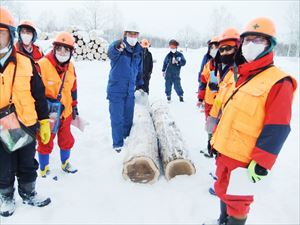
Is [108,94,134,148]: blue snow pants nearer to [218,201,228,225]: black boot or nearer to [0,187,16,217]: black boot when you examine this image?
[0,187,16,217]: black boot

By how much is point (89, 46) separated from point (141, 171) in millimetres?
15234

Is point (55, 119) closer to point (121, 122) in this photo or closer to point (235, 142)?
point (121, 122)

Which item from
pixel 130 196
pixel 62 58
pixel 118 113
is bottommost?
pixel 130 196

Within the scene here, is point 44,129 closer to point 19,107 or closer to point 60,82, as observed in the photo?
point 19,107

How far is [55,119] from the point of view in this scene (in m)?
3.45

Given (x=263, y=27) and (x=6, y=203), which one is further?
(x=6, y=203)

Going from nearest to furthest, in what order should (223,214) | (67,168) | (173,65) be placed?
1. (223,214)
2. (67,168)
3. (173,65)

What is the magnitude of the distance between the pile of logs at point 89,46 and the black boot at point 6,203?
49.2 feet

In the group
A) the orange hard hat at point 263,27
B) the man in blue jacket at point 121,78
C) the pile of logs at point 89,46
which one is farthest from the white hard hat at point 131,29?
the pile of logs at point 89,46

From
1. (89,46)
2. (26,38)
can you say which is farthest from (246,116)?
(89,46)

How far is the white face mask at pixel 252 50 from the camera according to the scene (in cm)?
224

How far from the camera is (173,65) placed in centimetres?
890

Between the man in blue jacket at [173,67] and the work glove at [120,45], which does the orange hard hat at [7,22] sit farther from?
the man in blue jacket at [173,67]

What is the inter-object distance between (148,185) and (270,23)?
258 cm
